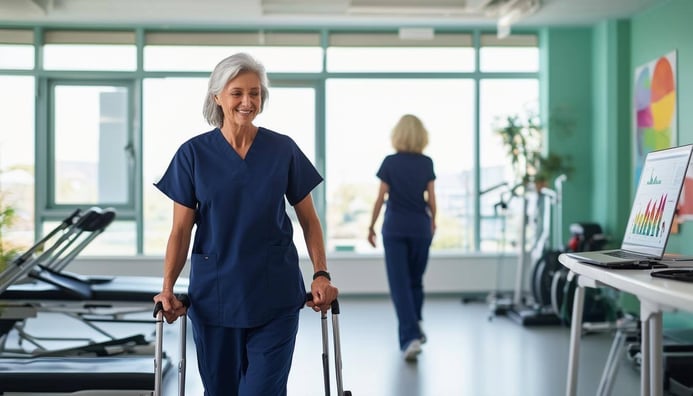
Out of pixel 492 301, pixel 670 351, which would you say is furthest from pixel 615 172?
pixel 670 351

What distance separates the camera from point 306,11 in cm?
648

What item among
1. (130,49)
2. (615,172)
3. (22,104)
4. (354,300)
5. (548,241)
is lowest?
(354,300)

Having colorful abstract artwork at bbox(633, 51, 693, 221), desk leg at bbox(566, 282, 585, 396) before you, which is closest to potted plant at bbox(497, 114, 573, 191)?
colorful abstract artwork at bbox(633, 51, 693, 221)

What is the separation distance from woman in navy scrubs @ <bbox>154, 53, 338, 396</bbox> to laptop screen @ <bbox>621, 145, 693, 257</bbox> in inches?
41.9

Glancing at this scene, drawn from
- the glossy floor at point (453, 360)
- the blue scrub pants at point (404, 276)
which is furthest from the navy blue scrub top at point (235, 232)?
the blue scrub pants at point (404, 276)

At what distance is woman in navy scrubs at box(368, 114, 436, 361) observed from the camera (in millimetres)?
4582

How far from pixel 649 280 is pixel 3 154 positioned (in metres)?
6.62

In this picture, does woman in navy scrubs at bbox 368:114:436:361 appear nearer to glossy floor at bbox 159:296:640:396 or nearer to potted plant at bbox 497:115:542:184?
glossy floor at bbox 159:296:640:396

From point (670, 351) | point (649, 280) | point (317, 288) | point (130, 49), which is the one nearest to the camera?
point (649, 280)

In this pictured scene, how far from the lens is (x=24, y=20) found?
6859 mm

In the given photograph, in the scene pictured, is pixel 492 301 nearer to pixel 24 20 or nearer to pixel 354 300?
pixel 354 300

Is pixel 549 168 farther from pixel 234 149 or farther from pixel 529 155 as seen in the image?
pixel 234 149

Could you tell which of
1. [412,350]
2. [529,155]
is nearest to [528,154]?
[529,155]

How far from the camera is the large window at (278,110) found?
713 cm
